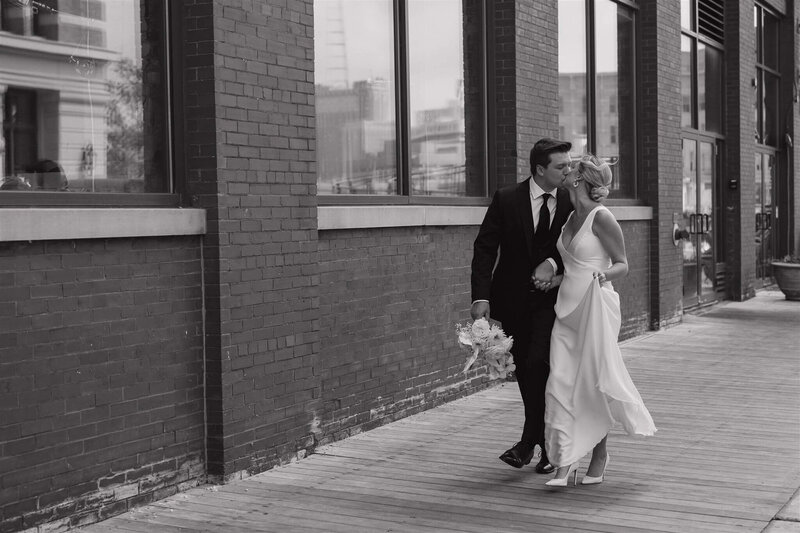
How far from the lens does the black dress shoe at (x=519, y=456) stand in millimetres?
6578

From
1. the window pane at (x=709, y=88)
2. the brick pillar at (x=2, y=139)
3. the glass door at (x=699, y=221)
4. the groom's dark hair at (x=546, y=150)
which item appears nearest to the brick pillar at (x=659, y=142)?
the glass door at (x=699, y=221)

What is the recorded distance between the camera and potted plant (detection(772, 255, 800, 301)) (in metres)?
18.3

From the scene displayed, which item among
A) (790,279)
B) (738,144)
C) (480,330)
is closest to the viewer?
(480,330)

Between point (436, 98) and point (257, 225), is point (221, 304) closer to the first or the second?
point (257, 225)

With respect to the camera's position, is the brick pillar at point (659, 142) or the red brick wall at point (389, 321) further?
the brick pillar at point (659, 142)

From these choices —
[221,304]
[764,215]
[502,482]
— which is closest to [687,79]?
[764,215]

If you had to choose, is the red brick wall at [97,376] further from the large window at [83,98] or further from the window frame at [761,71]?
the window frame at [761,71]

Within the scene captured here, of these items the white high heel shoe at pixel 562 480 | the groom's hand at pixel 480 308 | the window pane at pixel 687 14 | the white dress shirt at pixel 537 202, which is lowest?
the white high heel shoe at pixel 562 480

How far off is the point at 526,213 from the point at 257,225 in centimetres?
159

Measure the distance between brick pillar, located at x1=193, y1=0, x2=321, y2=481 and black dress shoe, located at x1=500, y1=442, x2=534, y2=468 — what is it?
131 cm

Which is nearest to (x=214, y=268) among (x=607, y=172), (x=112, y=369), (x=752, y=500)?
(x=112, y=369)

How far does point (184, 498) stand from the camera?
6.05m

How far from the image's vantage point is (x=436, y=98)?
9.36 metres

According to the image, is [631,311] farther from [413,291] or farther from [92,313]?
[92,313]
